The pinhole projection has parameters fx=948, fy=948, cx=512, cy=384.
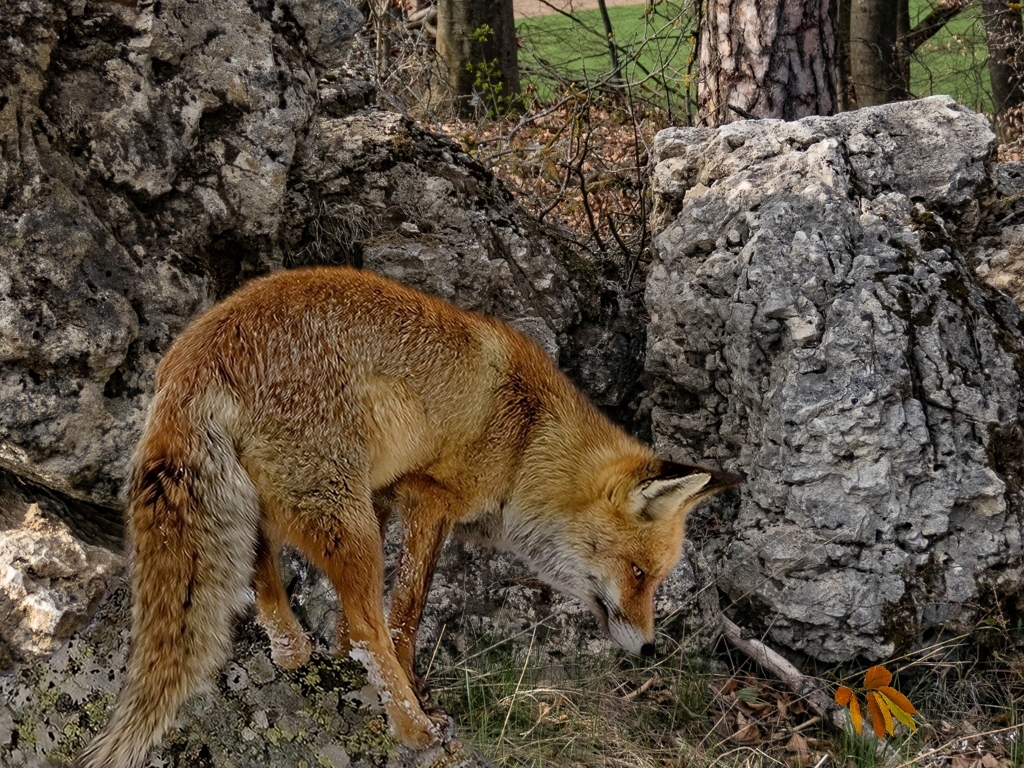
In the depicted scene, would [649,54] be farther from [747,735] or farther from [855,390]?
[747,735]

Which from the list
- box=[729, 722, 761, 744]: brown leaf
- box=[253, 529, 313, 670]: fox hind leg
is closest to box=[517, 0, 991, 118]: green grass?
box=[729, 722, 761, 744]: brown leaf

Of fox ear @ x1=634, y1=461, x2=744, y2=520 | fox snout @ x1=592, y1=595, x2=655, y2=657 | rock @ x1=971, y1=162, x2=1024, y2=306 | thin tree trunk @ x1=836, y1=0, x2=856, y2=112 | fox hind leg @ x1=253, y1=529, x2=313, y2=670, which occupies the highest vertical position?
thin tree trunk @ x1=836, y1=0, x2=856, y2=112

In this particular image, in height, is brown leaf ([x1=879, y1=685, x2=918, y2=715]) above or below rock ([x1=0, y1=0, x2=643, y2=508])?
below

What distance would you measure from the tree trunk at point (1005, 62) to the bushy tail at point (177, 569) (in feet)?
38.7

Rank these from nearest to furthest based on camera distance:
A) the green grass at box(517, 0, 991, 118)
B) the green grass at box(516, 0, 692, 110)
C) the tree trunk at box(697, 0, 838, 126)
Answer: the tree trunk at box(697, 0, 838, 126)
the green grass at box(516, 0, 692, 110)
the green grass at box(517, 0, 991, 118)

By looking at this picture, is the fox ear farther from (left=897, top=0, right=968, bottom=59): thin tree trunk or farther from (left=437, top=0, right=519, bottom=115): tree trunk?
(left=897, top=0, right=968, bottom=59): thin tree trunk

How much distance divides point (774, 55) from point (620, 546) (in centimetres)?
416

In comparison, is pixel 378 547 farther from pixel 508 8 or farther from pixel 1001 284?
pixel 508 8

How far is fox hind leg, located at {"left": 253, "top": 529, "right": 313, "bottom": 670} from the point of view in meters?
3.52

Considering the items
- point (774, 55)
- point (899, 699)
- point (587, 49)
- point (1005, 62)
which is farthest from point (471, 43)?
point (899, 699)

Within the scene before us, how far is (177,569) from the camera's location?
10.1 ft

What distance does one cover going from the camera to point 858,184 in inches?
217

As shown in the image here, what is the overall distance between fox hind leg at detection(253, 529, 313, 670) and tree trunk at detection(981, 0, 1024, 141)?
38.1 feet

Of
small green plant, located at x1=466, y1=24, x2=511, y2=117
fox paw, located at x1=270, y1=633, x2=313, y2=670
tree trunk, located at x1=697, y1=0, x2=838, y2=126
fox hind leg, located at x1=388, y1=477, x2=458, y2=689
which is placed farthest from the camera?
small green plant, located at x1=466, y1=24, x2=511, y2=117
